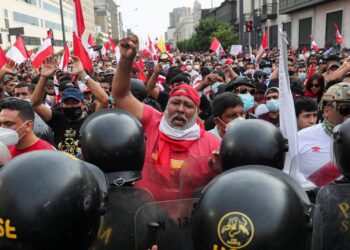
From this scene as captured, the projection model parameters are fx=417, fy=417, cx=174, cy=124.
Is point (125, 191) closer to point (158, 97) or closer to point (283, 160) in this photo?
point (283, 160)

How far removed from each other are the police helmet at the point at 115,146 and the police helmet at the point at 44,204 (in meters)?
0.66

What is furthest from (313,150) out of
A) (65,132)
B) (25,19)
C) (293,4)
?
(25,19)

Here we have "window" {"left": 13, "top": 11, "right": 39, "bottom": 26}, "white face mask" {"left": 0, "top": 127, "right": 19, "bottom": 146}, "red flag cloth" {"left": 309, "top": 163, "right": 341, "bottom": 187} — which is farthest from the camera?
"window" {"left": 13, "top": 11, "right": 39, "bottom": 26}

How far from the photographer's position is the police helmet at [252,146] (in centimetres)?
242

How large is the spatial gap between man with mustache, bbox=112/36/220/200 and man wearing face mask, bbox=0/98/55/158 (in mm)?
789

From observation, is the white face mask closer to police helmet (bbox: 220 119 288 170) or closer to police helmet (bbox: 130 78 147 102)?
police helmet (bbox: 220 119 288 170)

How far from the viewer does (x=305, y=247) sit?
177 cm

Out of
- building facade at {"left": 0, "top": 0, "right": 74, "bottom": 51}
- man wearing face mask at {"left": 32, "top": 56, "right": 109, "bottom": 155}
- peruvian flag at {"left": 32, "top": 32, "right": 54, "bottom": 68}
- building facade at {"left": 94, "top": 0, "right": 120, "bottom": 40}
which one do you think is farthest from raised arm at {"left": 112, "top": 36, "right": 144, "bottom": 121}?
building facade at {"left": 94, "top": 0, "right": 120, "bottom": 40}

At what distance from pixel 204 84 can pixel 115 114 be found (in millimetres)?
2832

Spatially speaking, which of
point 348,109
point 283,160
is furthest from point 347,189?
point 348,109

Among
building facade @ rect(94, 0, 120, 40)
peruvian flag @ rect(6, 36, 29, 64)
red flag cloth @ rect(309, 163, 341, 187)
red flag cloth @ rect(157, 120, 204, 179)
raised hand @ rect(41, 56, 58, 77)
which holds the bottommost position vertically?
red flag cloth @ rect(309, 163, 341, 187)

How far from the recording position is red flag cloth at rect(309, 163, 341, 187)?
254cm

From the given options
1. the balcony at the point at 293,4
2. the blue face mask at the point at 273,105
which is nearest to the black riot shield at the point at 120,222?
the blue face mask at the point at 273,105

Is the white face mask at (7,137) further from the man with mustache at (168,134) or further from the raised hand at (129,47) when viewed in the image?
the raised hand at (129,47)
